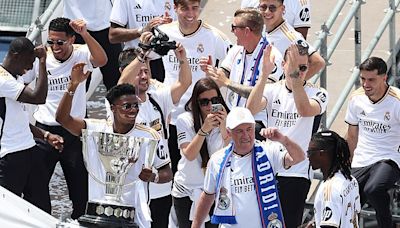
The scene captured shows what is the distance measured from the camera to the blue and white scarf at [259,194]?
9289 millimetres

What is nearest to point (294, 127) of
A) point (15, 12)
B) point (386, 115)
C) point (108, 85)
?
point (386, 115)

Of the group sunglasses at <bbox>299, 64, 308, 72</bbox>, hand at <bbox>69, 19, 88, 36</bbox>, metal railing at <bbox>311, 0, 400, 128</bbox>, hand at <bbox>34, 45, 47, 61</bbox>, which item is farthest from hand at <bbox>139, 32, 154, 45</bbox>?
metal railing at <bbox>311, 0, 400, 128</bbox>

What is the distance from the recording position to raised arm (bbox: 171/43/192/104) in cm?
1066

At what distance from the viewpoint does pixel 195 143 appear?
10.2 metres

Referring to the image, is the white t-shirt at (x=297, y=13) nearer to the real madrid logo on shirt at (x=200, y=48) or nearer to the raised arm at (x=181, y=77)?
the real madrid logo on shirt at (x=200, y=48)

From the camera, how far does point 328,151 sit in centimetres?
923

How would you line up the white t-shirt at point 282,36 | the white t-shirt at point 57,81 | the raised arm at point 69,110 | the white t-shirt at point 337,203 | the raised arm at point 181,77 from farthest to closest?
the white t-shirt at point 57,81, the white t-shirt at point 282,36, the raised arm at point 181,77, the raised arm at point 69,110, the white t-shirt at point 337,203

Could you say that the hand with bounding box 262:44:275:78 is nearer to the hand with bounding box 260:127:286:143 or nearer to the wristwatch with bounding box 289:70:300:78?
the wristwatch with bounding box 289:70:300:78

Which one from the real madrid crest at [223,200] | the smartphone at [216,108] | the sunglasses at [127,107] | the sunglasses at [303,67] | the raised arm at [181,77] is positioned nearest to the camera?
the real madrid crest at [223,200]

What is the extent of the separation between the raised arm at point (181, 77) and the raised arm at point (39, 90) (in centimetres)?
104

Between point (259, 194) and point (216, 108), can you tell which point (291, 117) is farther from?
point (259, 194)

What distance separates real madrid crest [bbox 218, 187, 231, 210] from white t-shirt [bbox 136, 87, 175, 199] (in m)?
1.04

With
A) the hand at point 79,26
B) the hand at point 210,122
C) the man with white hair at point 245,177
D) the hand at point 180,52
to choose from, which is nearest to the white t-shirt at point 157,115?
the hand at point 180,52

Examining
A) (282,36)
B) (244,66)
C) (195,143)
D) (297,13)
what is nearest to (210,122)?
(195,143)
